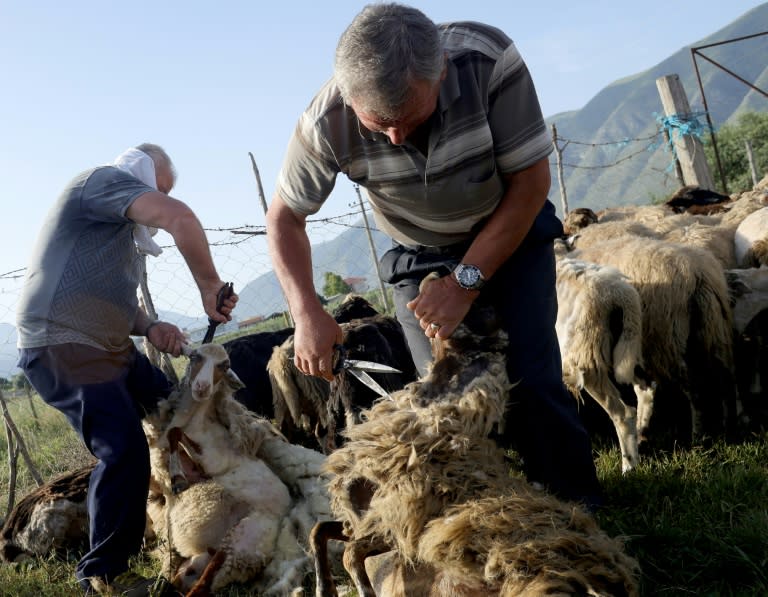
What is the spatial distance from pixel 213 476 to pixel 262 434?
0.46 metres

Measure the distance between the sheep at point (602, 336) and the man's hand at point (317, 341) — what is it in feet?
7.83

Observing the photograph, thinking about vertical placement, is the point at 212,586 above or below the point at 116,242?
below

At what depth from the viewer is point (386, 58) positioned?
87.3 inches

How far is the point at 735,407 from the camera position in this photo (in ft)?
15.3

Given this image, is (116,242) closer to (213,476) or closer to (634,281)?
(213,476)

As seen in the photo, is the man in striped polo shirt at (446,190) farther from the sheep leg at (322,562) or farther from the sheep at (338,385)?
the sheep at (338,385)

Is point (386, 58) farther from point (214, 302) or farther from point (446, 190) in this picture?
point (214, 302)

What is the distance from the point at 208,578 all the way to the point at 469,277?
2.02 metres

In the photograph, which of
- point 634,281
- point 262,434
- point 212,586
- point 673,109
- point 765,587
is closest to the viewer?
Answer: point 765,587

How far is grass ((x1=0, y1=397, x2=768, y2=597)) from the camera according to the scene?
8.87 ft

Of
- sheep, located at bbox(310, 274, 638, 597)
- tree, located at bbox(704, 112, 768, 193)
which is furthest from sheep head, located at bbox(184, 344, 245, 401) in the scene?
tree, located at bbox(704, 112, 768, 193)

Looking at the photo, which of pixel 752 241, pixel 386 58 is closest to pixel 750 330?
pixel 752 241

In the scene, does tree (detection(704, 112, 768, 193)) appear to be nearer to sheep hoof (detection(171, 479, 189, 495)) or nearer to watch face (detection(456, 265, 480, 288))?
sheep hoof (detection(171, 479, 189, 495))

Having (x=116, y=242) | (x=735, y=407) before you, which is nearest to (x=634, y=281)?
(x=735, y=407)
